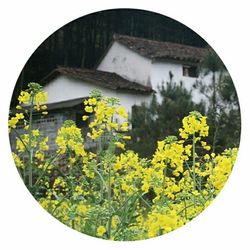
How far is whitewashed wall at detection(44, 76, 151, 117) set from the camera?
4098 mm

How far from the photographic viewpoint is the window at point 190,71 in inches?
165

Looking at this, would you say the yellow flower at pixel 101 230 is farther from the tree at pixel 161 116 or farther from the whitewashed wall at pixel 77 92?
the whitewashed wall at pixel 77 92

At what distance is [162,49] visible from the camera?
166 inches

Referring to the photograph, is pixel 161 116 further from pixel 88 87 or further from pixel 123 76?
pixel 88 87

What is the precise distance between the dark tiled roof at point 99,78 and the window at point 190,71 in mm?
221

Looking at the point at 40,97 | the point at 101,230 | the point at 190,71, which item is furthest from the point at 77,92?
the point at 101,230

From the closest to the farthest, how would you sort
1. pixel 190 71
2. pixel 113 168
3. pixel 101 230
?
pixel 101 230 → pixel 113 168 → pixel 190 71

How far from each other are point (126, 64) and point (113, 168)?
606 millimetres

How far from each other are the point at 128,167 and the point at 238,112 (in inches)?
27.1

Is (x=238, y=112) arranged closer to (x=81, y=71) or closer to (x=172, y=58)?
(x=172, y=58)

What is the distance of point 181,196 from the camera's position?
4.05 m

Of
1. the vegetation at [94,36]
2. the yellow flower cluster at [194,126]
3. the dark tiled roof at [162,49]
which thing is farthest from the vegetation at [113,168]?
the dark tiled roof at [162,49]

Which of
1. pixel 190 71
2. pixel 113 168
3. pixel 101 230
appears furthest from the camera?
pixel 190 71

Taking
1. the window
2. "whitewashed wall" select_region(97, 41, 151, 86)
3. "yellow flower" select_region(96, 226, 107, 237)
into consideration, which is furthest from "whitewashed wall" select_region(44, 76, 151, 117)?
"yellow flower" select_region(96, 226, 107, 237)
